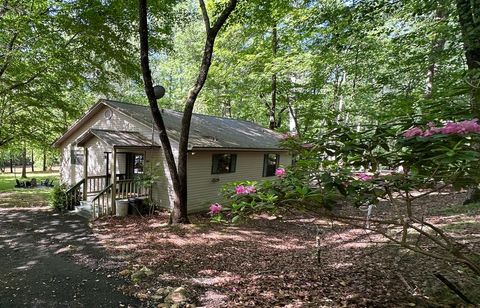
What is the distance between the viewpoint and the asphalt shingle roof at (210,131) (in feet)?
39.4

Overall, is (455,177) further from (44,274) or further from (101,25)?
(101,25)

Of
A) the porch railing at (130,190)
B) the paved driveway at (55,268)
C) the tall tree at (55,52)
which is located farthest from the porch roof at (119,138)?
the paved driveway at (55,268)

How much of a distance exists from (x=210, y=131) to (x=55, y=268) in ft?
29.1

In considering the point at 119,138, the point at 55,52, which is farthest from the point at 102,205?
the point at 55,52

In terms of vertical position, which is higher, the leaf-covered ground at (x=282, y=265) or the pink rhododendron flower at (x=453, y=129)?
the pink rhododendron flower at (x=453, y=129)

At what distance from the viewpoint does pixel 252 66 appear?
1639cm

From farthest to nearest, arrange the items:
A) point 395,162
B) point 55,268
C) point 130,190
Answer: point 130,190, point 55,268, point 395,162

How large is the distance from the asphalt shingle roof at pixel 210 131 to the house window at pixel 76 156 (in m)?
3.04

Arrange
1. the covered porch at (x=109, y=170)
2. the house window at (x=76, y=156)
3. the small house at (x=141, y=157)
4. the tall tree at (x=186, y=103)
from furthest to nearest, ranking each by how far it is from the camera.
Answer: the house window at (x=76, y=156) → the small house at (x=141, y=157) → the covered porch at (x=109, y=170) → the tall tree at (x=186, y=103)

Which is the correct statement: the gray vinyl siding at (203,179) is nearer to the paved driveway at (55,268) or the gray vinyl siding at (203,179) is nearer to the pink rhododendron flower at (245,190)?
the paved driveway at (55,268)

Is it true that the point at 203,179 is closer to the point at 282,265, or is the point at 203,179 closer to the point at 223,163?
the point at 223,163

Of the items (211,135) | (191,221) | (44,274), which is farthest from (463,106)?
(211,135)

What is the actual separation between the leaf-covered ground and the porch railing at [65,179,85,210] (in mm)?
3024

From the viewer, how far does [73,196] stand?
12.0 metres
